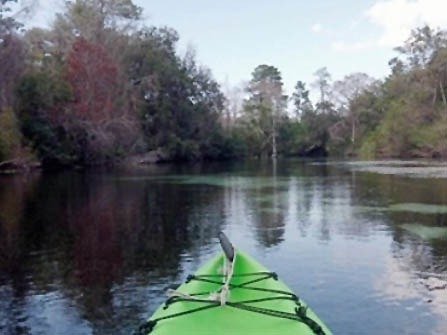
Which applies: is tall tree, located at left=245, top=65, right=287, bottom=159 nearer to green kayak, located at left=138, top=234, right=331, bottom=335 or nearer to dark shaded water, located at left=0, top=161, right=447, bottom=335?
dark shaded water, located at left=0, top=161, right=447, bottom=335

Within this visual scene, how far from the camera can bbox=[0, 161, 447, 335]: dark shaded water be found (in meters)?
6.91

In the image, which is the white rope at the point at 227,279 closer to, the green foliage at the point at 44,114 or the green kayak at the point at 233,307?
the green kayak at the point at 233,307

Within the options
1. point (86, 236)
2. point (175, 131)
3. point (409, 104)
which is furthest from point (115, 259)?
point (409, 104)

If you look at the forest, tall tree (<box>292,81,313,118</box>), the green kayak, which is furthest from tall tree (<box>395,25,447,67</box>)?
the green kayak

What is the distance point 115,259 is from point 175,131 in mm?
45902

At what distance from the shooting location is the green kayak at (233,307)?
3865mm

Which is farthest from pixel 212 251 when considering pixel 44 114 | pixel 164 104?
pixel 164 104

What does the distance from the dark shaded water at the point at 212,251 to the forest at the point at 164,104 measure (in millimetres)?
19343

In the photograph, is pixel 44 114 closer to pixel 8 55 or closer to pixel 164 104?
pixel 8 55

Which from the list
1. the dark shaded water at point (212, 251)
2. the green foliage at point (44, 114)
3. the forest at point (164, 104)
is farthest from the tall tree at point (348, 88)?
the dark shaded water at point (212, 251)

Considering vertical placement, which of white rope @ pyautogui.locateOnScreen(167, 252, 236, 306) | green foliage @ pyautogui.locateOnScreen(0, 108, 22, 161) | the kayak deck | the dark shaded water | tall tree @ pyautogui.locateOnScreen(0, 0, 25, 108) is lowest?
the dark shaded water

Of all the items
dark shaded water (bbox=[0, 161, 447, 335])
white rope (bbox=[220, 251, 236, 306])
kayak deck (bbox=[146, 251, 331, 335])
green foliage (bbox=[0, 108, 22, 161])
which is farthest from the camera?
green foliage (bbox=[0, 108, 22, 161])

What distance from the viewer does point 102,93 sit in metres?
43.5

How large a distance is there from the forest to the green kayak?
103ft
